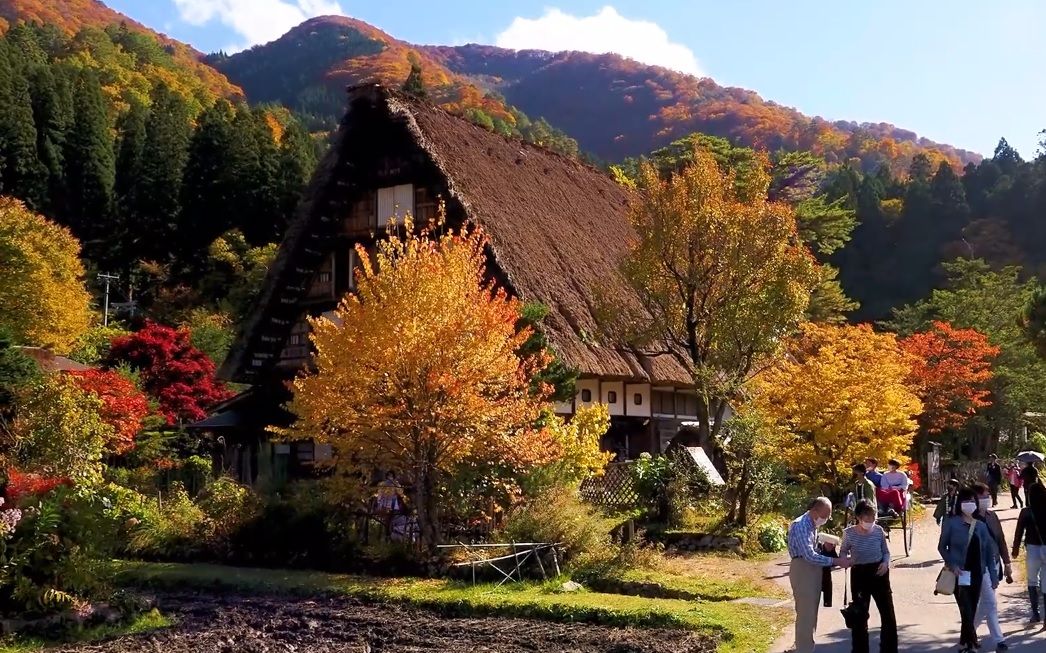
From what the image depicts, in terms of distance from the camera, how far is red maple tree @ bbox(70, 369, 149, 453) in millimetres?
24391

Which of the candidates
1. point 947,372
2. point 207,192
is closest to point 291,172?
point 207,192

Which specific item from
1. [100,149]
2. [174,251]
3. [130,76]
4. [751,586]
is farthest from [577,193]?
[130,76]

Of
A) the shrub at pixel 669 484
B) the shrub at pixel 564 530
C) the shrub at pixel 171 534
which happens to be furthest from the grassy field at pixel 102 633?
the shrub at pixel 669 484

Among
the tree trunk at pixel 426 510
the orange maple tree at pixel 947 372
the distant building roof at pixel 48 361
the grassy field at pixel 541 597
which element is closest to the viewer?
the grassy field at pixel 541 597

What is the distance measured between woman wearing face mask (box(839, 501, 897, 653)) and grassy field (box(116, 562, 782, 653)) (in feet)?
4.58

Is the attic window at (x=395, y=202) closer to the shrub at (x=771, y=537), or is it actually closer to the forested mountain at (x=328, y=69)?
the shrub at (x=771, y=537)

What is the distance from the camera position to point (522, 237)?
24.5 metres

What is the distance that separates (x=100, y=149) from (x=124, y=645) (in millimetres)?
55537

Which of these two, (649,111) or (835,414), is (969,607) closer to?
(835,414)

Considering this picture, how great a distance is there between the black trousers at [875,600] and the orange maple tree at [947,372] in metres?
23.1

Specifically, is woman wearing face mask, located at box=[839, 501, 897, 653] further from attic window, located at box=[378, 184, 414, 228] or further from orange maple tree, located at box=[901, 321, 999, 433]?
orange maple tree, located at box=[901, 321, 999, 433]

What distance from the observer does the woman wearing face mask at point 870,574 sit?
8.29 meters

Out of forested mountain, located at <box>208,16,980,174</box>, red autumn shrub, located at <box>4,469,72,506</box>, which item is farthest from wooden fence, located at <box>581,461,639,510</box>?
forested mountain, located at <box>208,16,980,174</box>

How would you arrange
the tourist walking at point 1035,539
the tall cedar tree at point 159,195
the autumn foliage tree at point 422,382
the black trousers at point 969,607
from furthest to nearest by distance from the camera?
the tall cedar tree at point 159,195 < the autumn foliage tree at point 422,382 < the tourist walking at point 1035,539 < the black trousers at point 969,607
